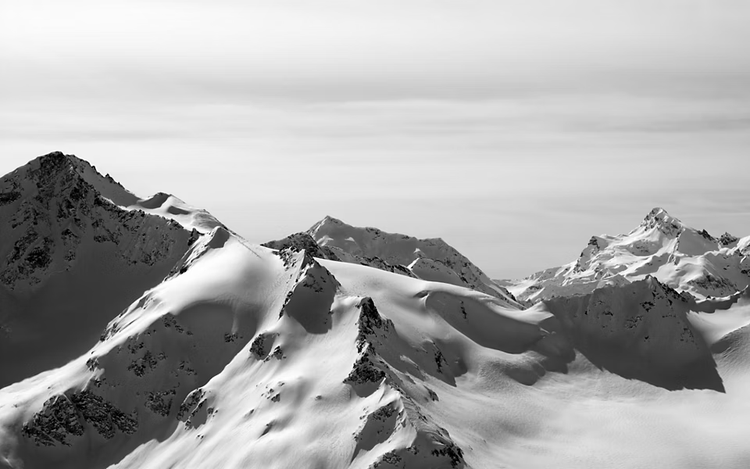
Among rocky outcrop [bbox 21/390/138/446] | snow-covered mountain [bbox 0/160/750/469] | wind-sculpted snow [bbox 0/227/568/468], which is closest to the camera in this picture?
Answer: wind-sculpted snow [bbox 0/227/568/468]

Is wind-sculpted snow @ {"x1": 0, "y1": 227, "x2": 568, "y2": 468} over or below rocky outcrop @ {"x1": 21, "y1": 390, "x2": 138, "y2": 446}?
over

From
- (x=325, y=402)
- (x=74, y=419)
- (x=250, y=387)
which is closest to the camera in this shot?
(x=325, y=402)


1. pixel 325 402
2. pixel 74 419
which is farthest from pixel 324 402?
pixel 74 419

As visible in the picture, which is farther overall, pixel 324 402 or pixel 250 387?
pixel 250 387

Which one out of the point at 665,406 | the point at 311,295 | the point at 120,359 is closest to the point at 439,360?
the point at 311,295

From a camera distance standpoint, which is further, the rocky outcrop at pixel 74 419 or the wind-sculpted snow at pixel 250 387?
the rocky outcrop at pixel 74 419

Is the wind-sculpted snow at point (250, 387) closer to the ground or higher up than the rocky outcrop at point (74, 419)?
higher up

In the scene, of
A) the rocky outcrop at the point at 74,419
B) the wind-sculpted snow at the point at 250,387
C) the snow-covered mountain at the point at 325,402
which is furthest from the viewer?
the rocky outcrop at the point at 74,419

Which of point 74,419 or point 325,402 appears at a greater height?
point 325,402

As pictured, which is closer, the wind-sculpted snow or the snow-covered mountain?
the wind-sculpted snow

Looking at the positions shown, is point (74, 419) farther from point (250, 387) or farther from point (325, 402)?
point (325, 402)

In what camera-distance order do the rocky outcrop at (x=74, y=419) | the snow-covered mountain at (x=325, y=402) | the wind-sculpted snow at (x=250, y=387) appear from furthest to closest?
the rocky outcrop at (x=74, y=419), the snow-covered mountain at (x=325, y=402), the wind-sculpted snow at (x=250, y=387)
